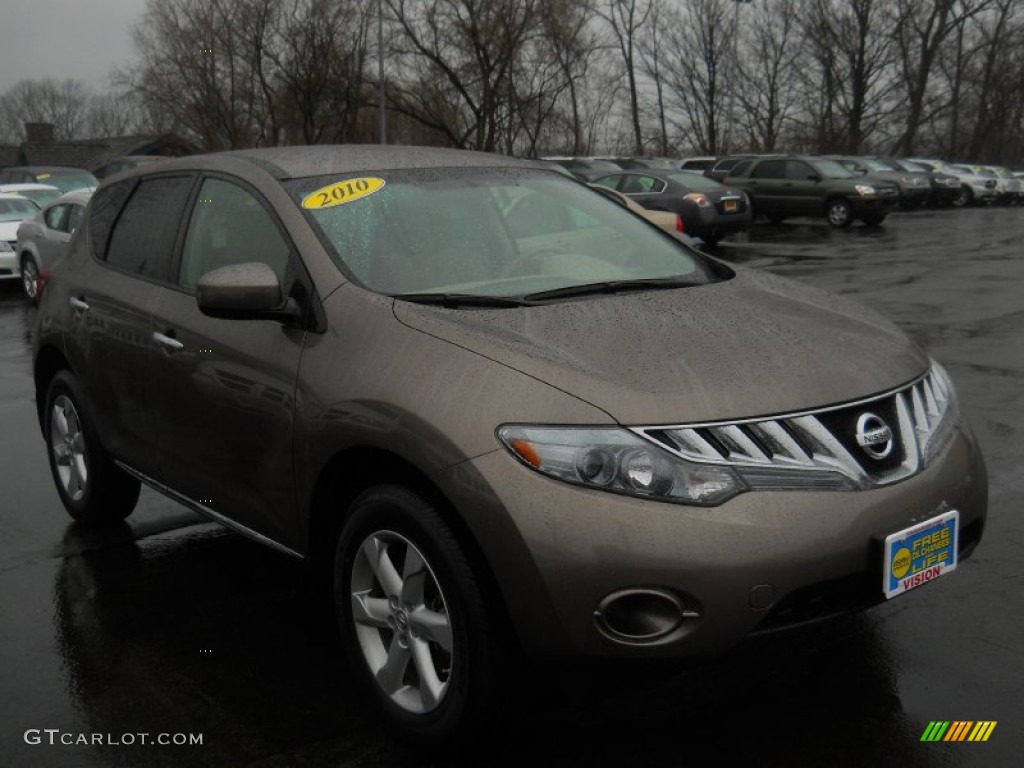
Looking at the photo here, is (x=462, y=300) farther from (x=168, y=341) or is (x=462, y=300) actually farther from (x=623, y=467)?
(x=168, y=341)

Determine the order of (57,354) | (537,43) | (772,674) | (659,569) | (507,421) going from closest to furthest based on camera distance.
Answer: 1. (659,569)
2. (507,421)
3. (772,674)
4. (57,354)
5. (537,43)

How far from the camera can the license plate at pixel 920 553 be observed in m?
2.74

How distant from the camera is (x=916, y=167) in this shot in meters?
38.8

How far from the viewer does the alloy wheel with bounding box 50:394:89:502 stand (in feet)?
16.0

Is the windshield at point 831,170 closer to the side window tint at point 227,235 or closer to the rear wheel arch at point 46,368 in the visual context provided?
the rear wheel arch at point 46,368

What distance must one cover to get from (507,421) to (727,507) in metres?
0.55

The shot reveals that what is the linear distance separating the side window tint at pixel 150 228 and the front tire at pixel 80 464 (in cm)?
64

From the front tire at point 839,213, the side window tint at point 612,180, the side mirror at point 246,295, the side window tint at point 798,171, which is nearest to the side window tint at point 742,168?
the side window tint at point 798,171

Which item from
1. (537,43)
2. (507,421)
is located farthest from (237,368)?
(537,43)

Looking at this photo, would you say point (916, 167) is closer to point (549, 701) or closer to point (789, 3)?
point (789, 3)

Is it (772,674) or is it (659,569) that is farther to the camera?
(772,674)

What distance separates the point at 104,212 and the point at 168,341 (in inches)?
50.6

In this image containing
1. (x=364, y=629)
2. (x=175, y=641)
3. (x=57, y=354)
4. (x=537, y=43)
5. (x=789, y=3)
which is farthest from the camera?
(x=789, y=3)

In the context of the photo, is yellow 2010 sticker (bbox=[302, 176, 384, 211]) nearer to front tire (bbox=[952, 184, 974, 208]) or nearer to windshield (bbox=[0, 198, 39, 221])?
windshield (bbox=[0, 198, 39, 221])
